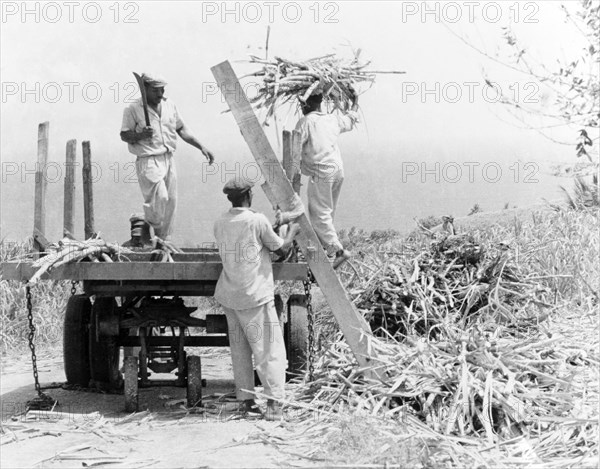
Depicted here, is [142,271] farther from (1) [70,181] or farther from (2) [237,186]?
(1) [70,181]

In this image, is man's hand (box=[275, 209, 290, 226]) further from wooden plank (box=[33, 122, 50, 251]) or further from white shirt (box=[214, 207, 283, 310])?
wooden plank (box=[33, 122, 50, 251])

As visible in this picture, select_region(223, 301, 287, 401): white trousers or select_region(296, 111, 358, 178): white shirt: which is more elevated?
select_region(296, 111, 358, 178): white shirt

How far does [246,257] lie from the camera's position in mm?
7344

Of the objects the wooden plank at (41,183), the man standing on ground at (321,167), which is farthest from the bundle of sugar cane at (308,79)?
the wooden plank at (41,183)

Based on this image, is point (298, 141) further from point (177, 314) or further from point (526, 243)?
point (526, 243)

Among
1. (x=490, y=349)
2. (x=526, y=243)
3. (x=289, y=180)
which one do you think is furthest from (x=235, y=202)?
(x=526, y=243)

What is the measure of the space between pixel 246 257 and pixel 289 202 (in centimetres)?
55

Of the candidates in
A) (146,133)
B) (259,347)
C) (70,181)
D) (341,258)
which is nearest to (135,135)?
(146,133)

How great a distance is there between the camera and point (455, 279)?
884cm

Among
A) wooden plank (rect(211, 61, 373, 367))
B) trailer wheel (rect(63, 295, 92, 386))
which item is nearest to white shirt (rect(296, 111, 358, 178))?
wooden plank (rect(211, 61, 373, 367))

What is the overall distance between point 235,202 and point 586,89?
6.02 metres

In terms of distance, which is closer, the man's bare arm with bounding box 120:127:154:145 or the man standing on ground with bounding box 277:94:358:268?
the man standing on ground with bounding box 277:94:358:268

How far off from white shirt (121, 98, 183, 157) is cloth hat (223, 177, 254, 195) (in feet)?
4.75

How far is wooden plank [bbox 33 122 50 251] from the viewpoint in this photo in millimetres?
8367
